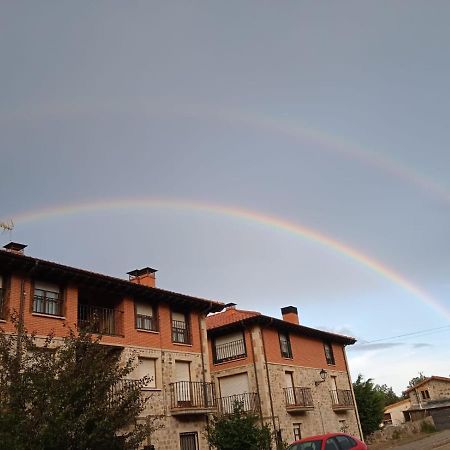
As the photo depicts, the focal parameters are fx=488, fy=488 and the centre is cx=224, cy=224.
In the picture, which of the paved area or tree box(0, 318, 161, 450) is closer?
tree box(0, 318, 161, 450)

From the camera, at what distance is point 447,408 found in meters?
47.6

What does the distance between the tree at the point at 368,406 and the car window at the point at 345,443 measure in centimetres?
2408

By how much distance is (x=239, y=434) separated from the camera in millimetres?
17828

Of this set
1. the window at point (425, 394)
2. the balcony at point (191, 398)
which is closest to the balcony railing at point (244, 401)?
the balcony at point (191, 398)

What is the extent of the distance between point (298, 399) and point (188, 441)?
8747 mm

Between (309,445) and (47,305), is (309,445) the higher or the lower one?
the lower one

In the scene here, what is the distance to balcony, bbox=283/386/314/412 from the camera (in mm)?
25875

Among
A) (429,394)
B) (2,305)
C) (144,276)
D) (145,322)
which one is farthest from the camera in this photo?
(429,394)

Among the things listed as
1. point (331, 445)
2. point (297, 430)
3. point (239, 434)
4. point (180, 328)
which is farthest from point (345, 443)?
point (297, 430)

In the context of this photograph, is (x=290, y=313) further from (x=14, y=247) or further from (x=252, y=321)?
(x=14, y=247)

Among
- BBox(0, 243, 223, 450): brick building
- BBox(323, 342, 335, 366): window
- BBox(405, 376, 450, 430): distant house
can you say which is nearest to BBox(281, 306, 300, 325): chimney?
BBox(323, 342, 335, 366): window

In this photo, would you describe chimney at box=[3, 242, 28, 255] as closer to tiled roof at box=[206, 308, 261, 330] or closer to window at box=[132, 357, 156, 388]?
window at box=[132, 357, 156, 388]

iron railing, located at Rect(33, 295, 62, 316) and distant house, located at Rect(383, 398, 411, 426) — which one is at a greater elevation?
iron railing, located at Rect(33, 295, 62, 316)

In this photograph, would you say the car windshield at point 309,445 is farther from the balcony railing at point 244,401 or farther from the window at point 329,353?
the window at point 329,353
